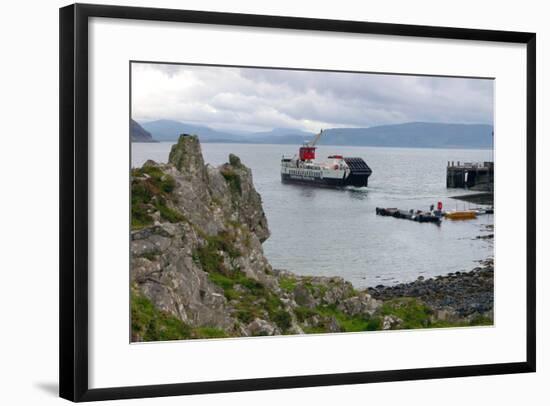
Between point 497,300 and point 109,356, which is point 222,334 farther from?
point 497,300

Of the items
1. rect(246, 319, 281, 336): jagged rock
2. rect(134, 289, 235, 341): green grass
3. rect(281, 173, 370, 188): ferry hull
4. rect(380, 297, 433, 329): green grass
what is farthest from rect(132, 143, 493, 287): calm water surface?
rect(134, 289, 235, 341): green grass

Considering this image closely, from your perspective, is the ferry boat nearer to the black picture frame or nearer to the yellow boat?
the yellow boat

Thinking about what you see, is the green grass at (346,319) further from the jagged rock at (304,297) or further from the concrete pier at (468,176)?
the concrete pier at (468,176)

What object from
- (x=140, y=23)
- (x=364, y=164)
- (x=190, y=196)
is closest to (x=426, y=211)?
(x=364, y=164)

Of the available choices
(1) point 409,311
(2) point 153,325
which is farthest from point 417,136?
Result: (2) point 153,325

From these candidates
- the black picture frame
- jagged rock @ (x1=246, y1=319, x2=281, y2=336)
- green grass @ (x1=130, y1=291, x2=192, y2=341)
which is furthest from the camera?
jagged rock @ (x1=246, y1=319, x2=281, y2=336)

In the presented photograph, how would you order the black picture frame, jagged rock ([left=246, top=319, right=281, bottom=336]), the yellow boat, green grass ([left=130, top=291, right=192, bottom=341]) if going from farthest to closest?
the yellow boat, jagged rock ([left=246, top=319, right=281, bottom=336]), green grass ([left=130, top=291, right=192, bottom=341]), the black picture frame
